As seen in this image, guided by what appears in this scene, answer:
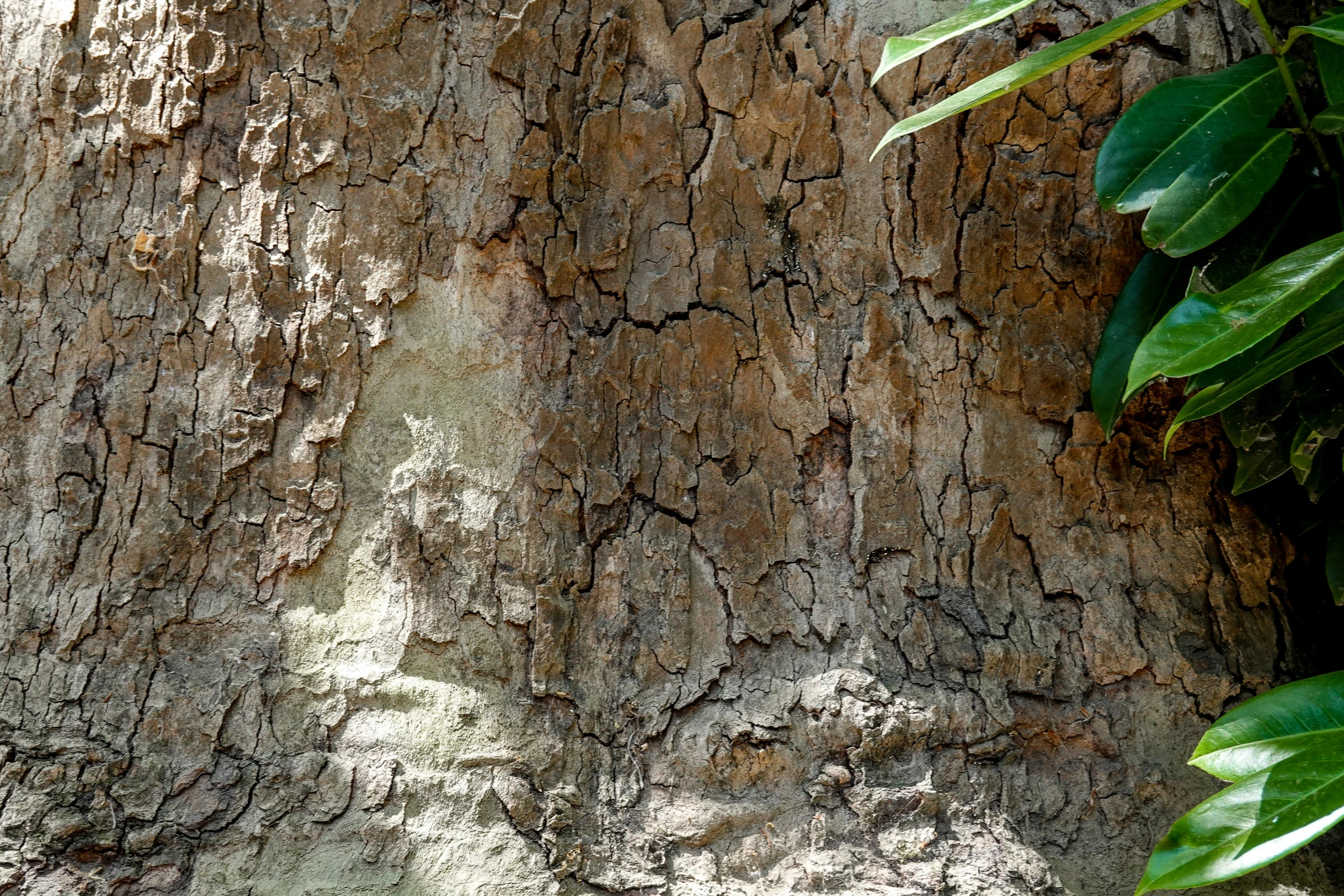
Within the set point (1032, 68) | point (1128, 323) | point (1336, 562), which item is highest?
point (1032, 68)

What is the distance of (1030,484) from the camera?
1506mm

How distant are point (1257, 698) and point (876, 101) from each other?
3.39 ft

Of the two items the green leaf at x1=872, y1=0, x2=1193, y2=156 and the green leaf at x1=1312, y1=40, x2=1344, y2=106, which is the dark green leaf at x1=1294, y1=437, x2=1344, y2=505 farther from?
the green leaf at x1=872, y1=0, x2=1193, y2=156

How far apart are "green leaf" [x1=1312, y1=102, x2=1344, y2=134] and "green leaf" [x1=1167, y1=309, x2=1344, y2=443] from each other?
29 centimetres

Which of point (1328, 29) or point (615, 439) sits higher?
point (1328, 29)

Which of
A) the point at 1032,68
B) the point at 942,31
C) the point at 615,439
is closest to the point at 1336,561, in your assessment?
the point at 1032,68

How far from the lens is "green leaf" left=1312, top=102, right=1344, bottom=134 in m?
1.27

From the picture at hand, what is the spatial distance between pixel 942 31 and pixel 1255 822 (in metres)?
1.01

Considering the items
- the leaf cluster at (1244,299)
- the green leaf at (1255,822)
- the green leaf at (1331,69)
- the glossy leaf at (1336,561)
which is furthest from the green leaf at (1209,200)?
the green leaf at (1255,822)

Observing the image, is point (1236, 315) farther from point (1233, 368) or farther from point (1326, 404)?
point (1326, 404)

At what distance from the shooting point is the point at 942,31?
1.21m

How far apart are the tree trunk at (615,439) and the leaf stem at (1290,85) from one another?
153 millimetres

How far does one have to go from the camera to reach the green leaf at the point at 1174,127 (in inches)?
50.8

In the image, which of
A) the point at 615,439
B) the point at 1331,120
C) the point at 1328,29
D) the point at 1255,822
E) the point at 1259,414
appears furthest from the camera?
the point at 615,439
